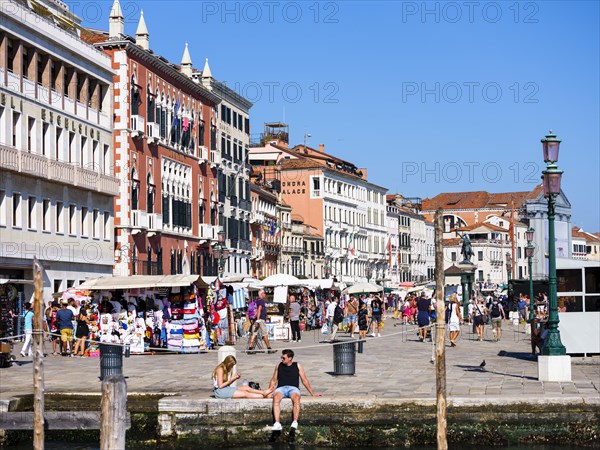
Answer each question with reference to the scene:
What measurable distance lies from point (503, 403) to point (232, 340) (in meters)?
20.3

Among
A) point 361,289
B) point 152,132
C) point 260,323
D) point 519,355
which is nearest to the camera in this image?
point 519,355

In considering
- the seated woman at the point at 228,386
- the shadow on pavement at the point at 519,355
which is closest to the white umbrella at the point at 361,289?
the shadow on pavement at the point at 519,355

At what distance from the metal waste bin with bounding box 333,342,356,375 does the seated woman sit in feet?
16.2

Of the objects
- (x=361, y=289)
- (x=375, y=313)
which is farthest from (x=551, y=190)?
(x=361, y=289)

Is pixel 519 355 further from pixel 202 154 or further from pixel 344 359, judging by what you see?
pixel 202 154

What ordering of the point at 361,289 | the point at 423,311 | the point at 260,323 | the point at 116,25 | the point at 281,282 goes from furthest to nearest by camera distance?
the point at 116,25, the point at 361,289, the point at 281,282, the point at 423,311, the point at 260,323

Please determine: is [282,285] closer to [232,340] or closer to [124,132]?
[232,340]

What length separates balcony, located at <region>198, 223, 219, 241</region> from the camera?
69375 mm

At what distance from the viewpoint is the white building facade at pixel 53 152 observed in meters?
42.4

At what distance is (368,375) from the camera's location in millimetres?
26391

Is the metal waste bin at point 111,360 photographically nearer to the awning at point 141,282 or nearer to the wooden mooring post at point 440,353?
the wooden mooring post at point 440,353

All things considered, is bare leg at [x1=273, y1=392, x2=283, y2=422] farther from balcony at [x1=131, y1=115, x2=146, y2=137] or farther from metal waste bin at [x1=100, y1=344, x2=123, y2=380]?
balcony at [x1=131, y1=115, x2=146, y2=137]

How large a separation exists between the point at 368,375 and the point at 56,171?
2298 centimetres

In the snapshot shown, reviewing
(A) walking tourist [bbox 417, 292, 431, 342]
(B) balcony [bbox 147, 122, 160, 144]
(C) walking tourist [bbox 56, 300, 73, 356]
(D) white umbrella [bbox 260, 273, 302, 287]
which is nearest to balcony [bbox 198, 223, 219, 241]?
(B) balcony [bbox 147, 122, 160, 144]
